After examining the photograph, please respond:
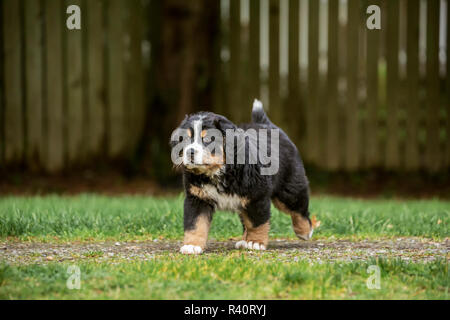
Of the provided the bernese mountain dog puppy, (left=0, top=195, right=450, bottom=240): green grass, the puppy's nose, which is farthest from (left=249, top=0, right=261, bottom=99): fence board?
the puppy's nose

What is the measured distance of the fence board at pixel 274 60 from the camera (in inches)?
412

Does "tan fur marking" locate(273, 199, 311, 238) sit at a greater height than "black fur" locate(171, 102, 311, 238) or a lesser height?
lesser

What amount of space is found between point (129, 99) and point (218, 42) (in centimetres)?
189

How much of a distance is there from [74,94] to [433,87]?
638cm

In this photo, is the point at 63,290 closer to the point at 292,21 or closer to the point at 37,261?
Answer: the point at 37,261

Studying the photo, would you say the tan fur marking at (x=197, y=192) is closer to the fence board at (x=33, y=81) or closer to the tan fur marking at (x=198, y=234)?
the tan fur marking at (x=198, y=234)

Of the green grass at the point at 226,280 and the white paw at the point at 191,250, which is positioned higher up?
the green grass at the point at 226,280

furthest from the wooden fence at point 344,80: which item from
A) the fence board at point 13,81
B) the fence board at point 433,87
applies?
the fence board at point 13,81

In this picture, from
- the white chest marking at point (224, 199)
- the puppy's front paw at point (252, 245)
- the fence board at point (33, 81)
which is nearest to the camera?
the white chest marking at point (224, 199)

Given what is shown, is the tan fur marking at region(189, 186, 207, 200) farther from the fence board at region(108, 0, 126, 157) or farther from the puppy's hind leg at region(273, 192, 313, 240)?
the fence board at region(108, 0, 126, 157)

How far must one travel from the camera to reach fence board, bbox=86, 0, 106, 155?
34.1 ft

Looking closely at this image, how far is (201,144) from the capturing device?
4516mm

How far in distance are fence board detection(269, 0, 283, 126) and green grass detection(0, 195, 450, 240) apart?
12.5 ft

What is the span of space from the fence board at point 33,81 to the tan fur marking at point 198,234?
6203 millimetres
